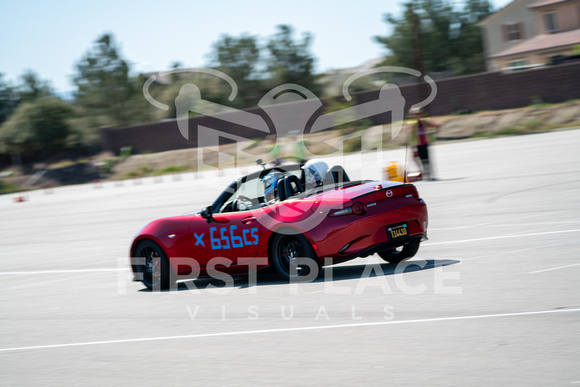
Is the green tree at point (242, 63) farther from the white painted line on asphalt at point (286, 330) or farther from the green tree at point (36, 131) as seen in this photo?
the white painted line on asphalt at point (286, 330)

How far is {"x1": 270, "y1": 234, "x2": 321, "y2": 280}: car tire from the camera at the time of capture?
9172mm

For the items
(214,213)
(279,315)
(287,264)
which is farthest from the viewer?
(214,213)

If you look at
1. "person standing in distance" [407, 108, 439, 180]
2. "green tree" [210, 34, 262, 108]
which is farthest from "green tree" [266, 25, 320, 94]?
"person standing in distance" [407, 108, 439, 180]

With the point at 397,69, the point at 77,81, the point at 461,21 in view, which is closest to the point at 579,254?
the point at 397,69

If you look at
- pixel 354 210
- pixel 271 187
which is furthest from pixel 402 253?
pixel 271 187

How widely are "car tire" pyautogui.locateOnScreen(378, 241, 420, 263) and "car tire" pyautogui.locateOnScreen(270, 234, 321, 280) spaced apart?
114 centimetres

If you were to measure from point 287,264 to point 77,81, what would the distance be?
322 ft

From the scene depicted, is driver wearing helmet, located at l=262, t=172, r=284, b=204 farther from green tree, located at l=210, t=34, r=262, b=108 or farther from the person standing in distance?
green tree, located at l=210, t=34, r=262, b=108

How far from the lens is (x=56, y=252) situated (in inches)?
643

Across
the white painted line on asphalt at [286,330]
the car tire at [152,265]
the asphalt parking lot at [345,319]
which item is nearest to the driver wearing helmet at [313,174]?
the asphalt parking lot at [345,319]

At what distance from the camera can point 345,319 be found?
274 inches

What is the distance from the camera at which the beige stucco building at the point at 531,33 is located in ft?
176

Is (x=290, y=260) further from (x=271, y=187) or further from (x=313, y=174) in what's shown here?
(x=313, y=174)

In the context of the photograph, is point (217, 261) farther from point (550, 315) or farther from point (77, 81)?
point (77, 81)
